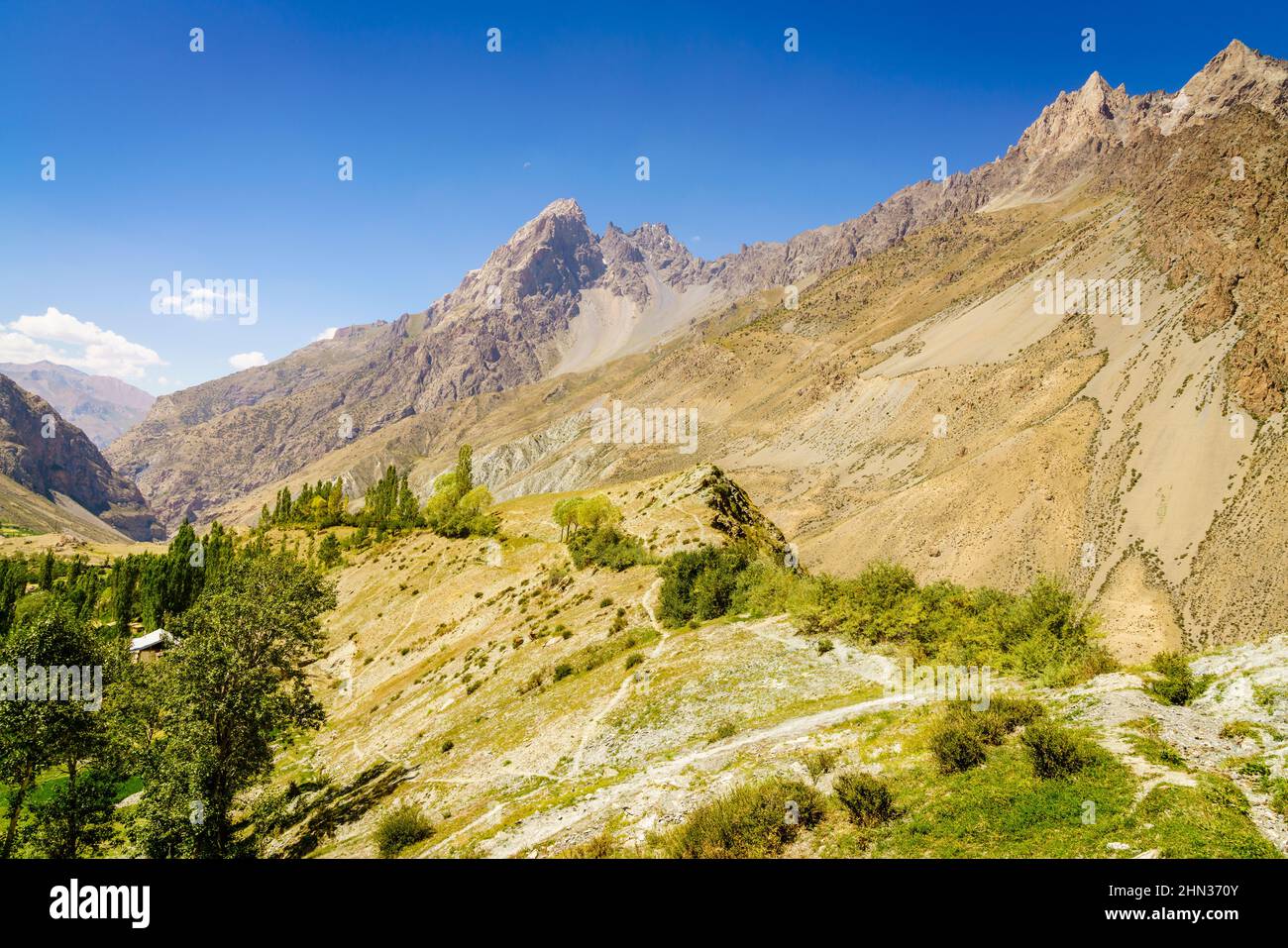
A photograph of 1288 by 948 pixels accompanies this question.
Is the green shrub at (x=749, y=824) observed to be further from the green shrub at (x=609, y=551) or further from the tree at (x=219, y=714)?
the green shrub at (x=609, y=551)

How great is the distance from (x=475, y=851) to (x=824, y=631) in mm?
17089

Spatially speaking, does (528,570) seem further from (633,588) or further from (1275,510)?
(1275,510)

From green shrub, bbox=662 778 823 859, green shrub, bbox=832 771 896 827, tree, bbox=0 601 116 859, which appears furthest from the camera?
tree, bbox=0 601 116 859

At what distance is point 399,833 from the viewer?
18234mm

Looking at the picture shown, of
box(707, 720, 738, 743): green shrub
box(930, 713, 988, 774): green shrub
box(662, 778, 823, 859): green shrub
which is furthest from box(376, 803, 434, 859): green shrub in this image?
box(930, 713, 988, 774): green shrub

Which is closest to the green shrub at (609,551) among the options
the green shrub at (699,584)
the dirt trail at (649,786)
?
the green shrub at (699,584)

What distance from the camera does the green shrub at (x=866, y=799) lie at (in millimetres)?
11859

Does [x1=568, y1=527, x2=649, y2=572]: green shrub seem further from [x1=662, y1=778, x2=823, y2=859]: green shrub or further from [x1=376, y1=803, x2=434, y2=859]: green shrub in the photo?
[x1=662, y1=778, x2=823, y2=859]: green shrub

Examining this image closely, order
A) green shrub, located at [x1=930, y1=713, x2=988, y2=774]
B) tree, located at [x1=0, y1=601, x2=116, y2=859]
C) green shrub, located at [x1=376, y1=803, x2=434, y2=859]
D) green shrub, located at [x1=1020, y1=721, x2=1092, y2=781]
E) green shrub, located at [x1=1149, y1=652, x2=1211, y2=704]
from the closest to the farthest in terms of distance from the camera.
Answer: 1. green shrub, located at [x1=1020, y1=721, x2=1092, y2=781]
2. green shrub, located at [x1=930, y1=713, x2=988, y2=774]
3. green shrub, located at [x1=1149, y1=652, x2=1211, y2=704]
4. green shrub, located at [x1=376, y1=803, x2=434, y2=859]
5. tree, located at [x1=0, y1=601, x2=116, y2=859]

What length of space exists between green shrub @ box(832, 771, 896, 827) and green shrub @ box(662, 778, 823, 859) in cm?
64

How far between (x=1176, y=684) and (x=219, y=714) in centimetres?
3178

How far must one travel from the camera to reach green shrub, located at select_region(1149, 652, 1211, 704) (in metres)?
14.6

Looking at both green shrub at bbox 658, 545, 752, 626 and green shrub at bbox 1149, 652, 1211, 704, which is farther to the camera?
green shrub at bbox 658, 545, 752, 626

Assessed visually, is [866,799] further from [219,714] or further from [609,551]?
[609,551]
